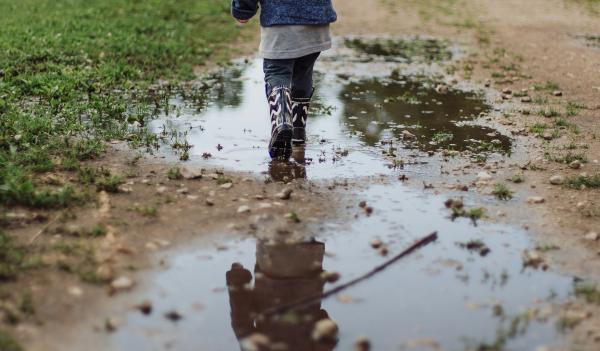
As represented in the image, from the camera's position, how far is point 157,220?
3316 mm

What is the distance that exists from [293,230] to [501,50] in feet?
27.5

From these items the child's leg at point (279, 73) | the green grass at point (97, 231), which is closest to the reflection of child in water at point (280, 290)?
the green grass at point (97, 231)

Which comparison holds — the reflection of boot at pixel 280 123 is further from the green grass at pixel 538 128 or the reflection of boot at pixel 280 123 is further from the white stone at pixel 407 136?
the green grass at pixel 538 128

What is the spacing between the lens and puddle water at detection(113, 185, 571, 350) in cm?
232

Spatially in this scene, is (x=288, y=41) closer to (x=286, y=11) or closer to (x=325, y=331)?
(x=286, y=11)

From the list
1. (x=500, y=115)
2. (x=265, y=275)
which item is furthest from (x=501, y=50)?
(x=265, y=275)

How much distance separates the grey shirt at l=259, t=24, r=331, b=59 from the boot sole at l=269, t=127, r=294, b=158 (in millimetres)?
646

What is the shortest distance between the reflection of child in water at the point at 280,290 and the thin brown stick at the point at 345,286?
38mm

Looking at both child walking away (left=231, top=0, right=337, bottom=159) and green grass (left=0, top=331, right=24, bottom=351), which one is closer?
green grass (left=0, top=331, right=24, bottom=351)

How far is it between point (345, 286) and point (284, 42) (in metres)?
2.41

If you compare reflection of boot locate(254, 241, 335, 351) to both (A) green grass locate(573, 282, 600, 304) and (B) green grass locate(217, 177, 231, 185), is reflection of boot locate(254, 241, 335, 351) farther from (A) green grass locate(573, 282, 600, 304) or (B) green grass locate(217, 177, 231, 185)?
(A) green grass locate(573, 282, 600, 304)

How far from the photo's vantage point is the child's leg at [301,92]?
4.82 meters

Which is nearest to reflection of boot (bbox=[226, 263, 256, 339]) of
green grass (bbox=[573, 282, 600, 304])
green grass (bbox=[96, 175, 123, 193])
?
green grass (bbox=[96, 175, 123, 193])

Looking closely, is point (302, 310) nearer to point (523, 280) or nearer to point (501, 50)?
point (523, 280)
